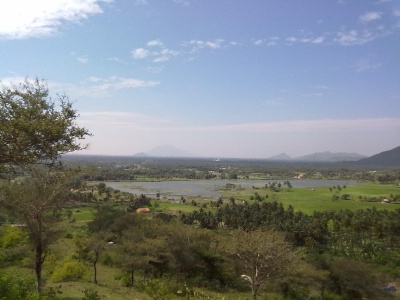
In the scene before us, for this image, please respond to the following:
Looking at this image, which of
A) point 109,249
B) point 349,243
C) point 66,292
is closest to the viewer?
point 66,292

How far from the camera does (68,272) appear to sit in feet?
82.3

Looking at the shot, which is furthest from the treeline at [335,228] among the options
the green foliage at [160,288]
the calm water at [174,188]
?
the calm water at [174,188]

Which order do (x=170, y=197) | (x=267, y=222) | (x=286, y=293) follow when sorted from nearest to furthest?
(x=286, y=293) → (x=267, y=222) → (x=170, y=197)

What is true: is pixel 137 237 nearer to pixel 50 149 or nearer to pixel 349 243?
pixel 50 149

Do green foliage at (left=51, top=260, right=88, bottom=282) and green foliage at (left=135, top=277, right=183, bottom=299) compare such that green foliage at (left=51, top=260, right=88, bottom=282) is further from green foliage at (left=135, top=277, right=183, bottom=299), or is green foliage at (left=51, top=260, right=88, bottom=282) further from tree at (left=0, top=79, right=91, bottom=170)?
tree at (left=0, top=79, right=91, bottom=170)

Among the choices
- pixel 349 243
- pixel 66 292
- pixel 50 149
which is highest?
pixel 50 149

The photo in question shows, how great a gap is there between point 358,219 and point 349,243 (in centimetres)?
760

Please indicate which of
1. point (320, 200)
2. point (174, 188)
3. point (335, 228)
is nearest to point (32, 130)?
point (335, 228)

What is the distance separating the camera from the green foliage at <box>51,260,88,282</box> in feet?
81.1

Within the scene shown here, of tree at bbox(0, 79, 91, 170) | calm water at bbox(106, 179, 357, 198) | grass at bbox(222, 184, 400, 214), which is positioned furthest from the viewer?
calm water at bbox(106, 179, 357, 198)

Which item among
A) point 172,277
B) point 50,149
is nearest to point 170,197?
point 172,277

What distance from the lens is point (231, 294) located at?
87.8ft

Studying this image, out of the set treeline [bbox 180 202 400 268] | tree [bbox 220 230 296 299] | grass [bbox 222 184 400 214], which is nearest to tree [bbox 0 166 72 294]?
tree [bbox 220 230 296 299]

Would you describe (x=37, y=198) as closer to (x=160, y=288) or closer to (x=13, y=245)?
(x=160, y=288)
